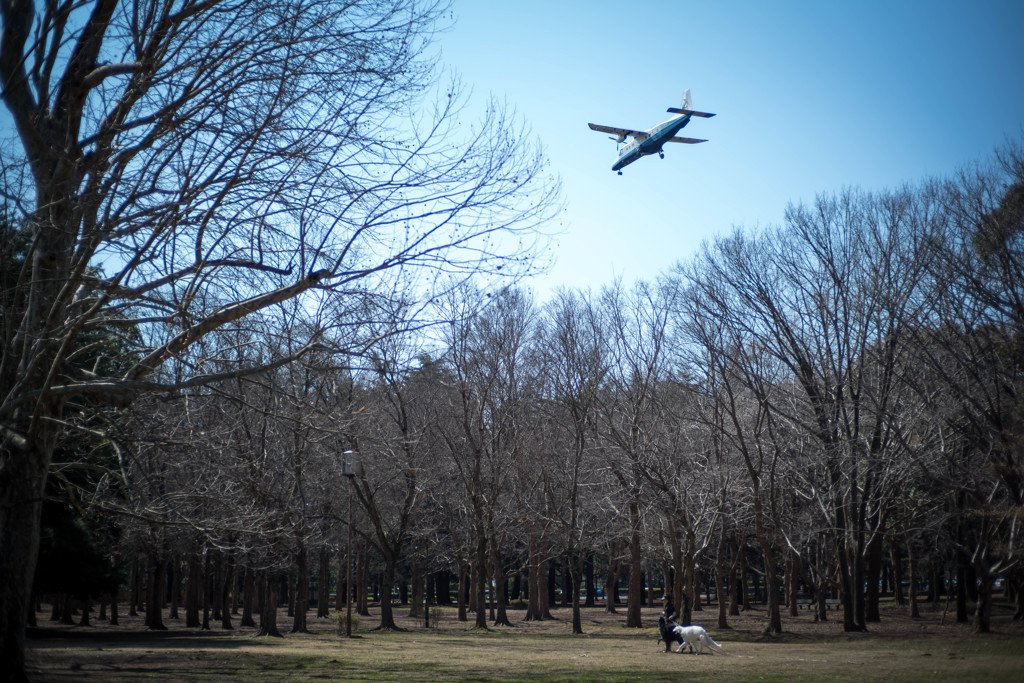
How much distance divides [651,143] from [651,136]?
291 millimetres

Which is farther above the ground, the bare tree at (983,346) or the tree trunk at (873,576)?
the bare tree at (983,346)

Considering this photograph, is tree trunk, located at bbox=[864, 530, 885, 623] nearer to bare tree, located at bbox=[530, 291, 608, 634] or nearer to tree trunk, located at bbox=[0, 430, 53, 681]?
bare tree, located at bbox=[530, 291, 608, 634]

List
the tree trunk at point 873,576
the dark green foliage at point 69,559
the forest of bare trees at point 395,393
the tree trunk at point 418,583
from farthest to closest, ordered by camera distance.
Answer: the tree trunk at point 418,583 < the tree trunk at point 873,576 < the dark green foliage at point 69,559 < the forest of bare trees at point 395,393

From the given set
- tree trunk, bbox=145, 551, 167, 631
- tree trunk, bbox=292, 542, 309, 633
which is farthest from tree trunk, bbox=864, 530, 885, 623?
tree trunk, bbox=145, 551, 167, 631

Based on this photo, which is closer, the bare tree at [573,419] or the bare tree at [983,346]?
the bare tree at [983,346]

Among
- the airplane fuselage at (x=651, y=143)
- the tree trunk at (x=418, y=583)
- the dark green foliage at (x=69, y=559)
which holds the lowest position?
the tree trunk at (x=418, y=583)

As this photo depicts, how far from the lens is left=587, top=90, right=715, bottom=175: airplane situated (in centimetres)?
3378

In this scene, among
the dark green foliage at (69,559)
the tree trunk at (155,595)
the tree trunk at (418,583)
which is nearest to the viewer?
the dark green foliage at (69,559)

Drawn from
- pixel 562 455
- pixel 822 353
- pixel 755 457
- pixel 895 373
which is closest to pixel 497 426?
pixel 562 455

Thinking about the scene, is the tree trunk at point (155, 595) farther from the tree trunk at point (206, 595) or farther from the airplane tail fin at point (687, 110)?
the airplane tail fin at point (687, 110)

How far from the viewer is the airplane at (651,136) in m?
33.8

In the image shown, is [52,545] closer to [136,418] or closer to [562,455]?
[136,418]

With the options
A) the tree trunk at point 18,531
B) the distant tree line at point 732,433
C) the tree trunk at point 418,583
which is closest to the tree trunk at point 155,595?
the distant tree line at point 732,433

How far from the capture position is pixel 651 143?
35.0 metres
